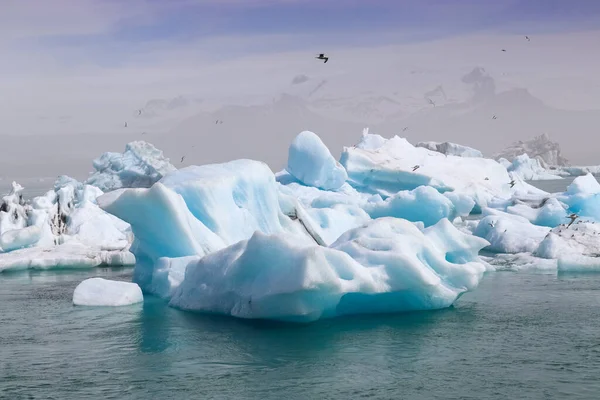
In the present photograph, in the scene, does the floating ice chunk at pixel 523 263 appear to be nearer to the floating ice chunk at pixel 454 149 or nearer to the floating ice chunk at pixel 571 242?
the floating ice chunk at pixel 571 242

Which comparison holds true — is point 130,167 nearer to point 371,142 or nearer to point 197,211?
point 371,142

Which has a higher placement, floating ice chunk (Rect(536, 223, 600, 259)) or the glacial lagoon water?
floating ice chunk (Rect(536, 223, 600, 259))

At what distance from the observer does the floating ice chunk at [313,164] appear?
102ft

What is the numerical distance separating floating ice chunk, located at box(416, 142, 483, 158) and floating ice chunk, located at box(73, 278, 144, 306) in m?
39.9

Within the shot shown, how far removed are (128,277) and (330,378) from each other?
1050 centimetres

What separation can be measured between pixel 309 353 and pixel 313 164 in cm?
2132

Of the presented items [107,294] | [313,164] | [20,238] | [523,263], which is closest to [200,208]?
[107,294]

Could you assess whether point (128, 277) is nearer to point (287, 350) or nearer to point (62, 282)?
point (62, 282)

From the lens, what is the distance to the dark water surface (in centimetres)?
935

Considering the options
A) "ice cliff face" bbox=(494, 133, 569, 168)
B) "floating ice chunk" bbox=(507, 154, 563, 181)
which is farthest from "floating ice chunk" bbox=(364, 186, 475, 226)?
"ice cliff face" bbox=(494, 133, 569, 168)

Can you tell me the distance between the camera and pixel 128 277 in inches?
758

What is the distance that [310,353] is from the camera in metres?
11.0

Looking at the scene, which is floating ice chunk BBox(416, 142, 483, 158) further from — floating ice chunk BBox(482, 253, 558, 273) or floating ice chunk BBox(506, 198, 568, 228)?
floating ice chunk BBox(482, 253, 558, 273)

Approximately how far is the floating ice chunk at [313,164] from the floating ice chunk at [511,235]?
8.22 m
